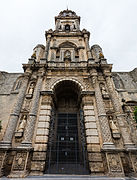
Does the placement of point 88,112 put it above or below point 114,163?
above

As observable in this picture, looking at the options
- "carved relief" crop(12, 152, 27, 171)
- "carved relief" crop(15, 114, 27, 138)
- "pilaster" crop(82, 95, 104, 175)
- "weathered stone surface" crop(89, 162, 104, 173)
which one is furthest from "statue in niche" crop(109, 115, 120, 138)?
"carved relief" crop(15, 114, 27, 138)

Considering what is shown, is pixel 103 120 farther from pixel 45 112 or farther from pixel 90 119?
pixel 45 112

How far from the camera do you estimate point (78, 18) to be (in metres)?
20.3

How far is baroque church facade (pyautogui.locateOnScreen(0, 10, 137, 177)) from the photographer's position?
6078mm

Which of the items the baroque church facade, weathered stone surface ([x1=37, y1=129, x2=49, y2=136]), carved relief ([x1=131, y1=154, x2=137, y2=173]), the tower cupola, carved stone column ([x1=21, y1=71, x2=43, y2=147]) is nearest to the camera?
carved relief ([x1=131, y1=154, x2=137, y2=173])

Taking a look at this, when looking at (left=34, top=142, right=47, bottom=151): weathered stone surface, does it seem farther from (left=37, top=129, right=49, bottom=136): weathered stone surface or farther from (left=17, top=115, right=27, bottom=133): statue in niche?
(left=17, top=115, right=27, bottom=133): statue in niche

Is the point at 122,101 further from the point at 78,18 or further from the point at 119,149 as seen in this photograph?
the point at 78,18

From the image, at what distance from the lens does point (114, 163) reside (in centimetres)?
586

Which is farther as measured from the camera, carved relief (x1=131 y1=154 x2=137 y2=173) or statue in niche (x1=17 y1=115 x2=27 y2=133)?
statue in niche (x1=17 y1=115 x2=27 y2=133)

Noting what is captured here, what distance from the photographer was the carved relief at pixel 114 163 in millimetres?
5664

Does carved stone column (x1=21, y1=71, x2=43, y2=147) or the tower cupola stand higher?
the tower cupola

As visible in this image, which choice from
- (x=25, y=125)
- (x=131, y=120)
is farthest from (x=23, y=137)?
(x=131, y=120)

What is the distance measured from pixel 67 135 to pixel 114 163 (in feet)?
12.5

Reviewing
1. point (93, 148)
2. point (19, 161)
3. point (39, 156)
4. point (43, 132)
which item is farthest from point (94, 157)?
point (19, 161)
